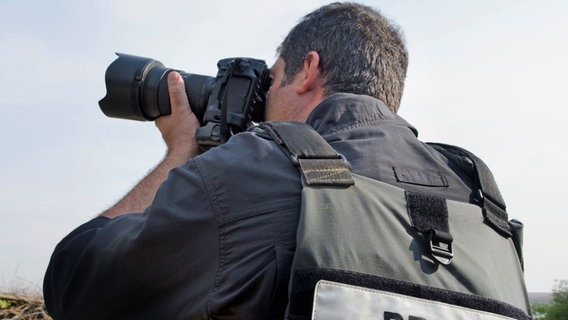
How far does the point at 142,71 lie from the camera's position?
289cm

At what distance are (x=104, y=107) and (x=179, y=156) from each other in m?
0.63

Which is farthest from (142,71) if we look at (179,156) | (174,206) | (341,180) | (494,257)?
(494,257)

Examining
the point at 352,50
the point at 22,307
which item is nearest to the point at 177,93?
the point at 352,50

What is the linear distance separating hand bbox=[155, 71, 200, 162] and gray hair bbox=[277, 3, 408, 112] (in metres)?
0.47

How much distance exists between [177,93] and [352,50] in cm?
80

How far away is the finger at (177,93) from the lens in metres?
2.72

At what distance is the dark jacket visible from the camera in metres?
1.61

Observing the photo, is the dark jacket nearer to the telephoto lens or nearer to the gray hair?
the gray hair

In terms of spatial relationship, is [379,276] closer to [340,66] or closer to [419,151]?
[419,151]

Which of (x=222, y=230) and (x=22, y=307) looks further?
(x=22, y=307)

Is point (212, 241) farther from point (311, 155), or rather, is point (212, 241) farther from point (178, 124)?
point (178, 124)

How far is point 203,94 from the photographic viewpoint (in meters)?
2.70

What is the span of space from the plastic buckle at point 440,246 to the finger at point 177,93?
4.44 feet

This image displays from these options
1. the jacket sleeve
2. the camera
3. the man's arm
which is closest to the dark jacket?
the jacket sleeve
